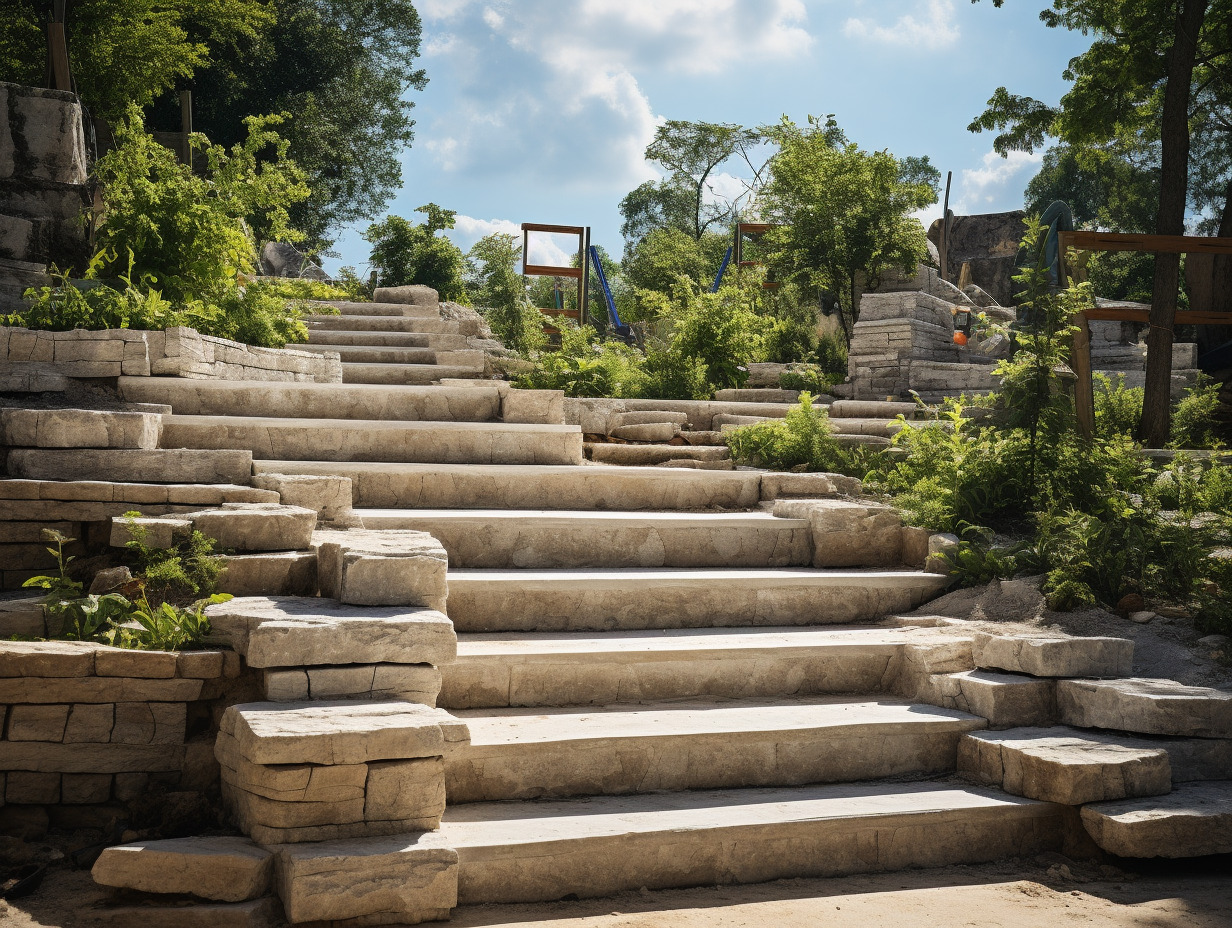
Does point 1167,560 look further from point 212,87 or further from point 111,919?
point 212,87

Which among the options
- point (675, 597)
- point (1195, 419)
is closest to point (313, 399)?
point (675, 597)

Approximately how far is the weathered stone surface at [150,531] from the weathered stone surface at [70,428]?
736 millimetres

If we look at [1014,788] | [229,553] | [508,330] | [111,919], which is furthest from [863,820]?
[508,330]

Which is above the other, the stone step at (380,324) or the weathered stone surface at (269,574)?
the stone step at (380,324)

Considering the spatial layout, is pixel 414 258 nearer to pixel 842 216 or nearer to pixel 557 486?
pixel 842 216

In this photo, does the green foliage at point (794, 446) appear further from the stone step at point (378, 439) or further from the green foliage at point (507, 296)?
the green foliage at point (507, 296)

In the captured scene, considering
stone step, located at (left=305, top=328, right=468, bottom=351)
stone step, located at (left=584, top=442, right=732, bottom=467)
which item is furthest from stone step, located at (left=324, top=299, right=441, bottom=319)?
stone step, located at (left=584, top=442, right=732, bottom=467)

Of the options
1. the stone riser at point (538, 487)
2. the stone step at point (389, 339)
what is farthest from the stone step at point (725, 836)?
the stone step at point (389, 339)

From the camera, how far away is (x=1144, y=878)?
11.0ft

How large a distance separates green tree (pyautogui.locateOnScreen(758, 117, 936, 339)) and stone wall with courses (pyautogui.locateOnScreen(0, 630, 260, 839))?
12.0 metres

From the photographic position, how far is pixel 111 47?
15992 mm

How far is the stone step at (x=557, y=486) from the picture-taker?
505 centimetres

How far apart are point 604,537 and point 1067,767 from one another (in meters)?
2.40

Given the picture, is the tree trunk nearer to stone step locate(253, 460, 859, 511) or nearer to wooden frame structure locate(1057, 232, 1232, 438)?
wooden frame structure locate(1057, 232, 1232, 438)
